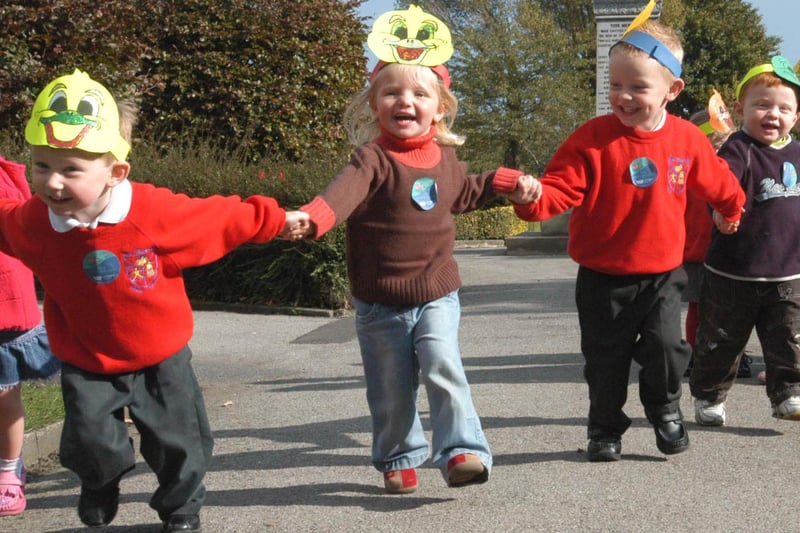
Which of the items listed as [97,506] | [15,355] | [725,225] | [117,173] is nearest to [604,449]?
[725,225]

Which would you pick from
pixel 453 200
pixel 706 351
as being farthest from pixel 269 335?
pixel 453 200

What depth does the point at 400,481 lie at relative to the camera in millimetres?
4531

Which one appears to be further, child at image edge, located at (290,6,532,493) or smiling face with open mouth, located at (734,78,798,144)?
smiling face with open mouth, located at (734,78,798,144)

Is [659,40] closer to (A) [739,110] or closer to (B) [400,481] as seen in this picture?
(A) [739,110]

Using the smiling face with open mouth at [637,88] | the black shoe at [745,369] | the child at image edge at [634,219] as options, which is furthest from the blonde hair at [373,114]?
the black shoe at [745,369]

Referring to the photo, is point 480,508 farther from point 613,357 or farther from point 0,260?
point 0,260

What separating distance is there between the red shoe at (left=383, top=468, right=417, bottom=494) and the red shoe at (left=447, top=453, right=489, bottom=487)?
0.32 metres

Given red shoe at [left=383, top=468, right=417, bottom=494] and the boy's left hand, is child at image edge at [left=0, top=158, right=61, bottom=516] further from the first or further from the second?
red shoe at [left=383, top=468, right=417, bottom=494]

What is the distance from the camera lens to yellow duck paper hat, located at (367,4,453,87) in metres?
4.51

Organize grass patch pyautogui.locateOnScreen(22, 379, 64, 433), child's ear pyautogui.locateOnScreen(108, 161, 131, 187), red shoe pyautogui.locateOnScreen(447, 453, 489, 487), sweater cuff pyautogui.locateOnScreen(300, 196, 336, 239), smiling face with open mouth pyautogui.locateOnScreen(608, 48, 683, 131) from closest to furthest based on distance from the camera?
child's ear pyautogui.locateOnScreen(108, 161, 131, 187) < sweater cuff pyautogui.locateOnScreen(300, 196, 336, 239) < red shoe pyautogui.locateOnScreen(447, 453, 489, 487) < smiling face with open mouth pyautogui.locateOnScreen(608, 48, 683, 131) < grass patch pyautogui.locateOnScreen(22, 379, 64, 433)

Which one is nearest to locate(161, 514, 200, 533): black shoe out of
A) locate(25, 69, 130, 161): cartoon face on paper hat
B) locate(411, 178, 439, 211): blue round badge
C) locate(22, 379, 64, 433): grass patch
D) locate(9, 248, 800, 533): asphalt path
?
locate(9, 248, 800, 533): asphalt path

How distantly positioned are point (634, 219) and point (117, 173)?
221 centimetres

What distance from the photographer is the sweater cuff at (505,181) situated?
4527 mm

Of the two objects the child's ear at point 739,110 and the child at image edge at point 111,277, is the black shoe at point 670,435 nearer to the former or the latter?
the child's ear at point 739,110
